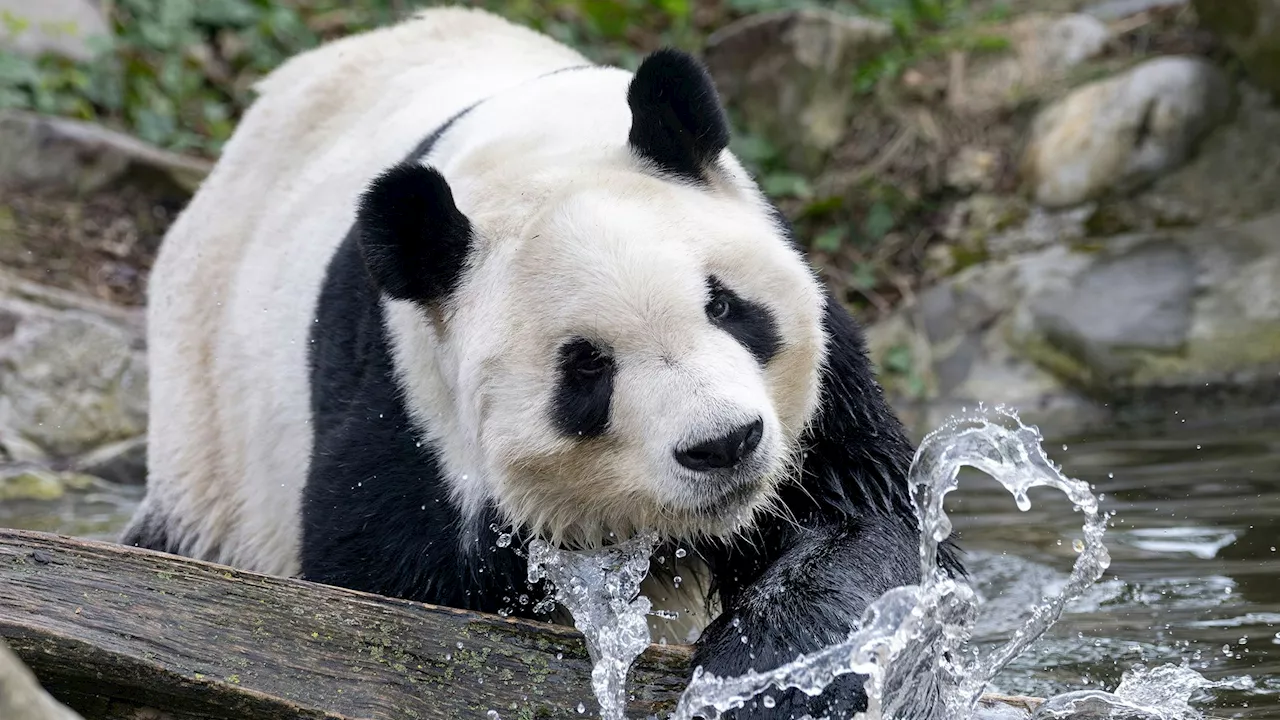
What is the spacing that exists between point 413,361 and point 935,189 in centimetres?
778

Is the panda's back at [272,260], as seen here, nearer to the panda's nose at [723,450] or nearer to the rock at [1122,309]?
the panda's nose at [723,450]

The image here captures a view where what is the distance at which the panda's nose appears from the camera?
10.7 ft

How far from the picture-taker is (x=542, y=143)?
4078mm

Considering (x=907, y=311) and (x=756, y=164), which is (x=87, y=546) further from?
(x=756, y=164)

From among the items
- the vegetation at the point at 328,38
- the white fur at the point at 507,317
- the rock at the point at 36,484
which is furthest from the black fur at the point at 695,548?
the vegetation at the point at 328,38

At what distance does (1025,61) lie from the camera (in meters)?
11.4

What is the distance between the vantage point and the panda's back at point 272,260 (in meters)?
5.07

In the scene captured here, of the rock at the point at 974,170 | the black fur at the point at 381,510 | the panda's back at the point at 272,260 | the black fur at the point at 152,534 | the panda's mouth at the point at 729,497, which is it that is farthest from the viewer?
the rock at the point at 974,170

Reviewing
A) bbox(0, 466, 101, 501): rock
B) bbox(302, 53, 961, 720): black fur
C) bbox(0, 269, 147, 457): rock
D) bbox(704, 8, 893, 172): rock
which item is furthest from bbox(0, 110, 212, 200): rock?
bbox(302, 53, 961, 720): black fur

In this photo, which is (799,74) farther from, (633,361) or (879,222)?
(633,361)

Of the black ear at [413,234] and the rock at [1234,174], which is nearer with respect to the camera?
the black ear at [413,234]

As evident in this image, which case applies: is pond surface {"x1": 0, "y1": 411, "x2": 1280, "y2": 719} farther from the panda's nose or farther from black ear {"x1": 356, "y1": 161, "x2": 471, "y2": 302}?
black ear {"x1": 356, "y1": 161, "x2": 471, "y2": 302}

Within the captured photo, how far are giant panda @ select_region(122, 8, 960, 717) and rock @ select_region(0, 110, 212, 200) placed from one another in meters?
6.32

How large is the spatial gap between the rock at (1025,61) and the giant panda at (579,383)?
704cm
